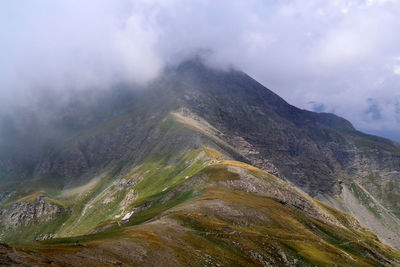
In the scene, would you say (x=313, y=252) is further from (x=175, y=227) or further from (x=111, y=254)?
(x=111, y=254)

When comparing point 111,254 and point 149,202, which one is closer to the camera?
point 111,254

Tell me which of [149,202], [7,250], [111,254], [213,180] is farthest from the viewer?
[149,202]

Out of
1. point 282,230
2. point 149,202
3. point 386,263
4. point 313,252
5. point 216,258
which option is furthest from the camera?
point 149,202

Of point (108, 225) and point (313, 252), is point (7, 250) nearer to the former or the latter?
point (313, 252)

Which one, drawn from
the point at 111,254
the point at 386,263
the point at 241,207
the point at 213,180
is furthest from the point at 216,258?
the point at 386,263

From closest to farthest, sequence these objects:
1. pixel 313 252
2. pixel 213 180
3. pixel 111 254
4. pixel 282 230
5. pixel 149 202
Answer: pixel 111 254 → pixel 313 252 → pixel 282 230 → pixel 213 180 → pixel 149 202

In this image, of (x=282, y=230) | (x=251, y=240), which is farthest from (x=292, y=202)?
(x=251, y=240)

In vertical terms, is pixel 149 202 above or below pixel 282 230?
below

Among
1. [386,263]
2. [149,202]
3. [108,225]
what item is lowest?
[108,225]

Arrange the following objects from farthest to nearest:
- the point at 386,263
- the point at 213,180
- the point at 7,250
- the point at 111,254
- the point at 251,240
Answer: the point at 213,180
the point at 386,263
the point at 251,240
the point at 111,254
the point at 7,250

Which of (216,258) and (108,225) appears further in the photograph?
(108,225)
